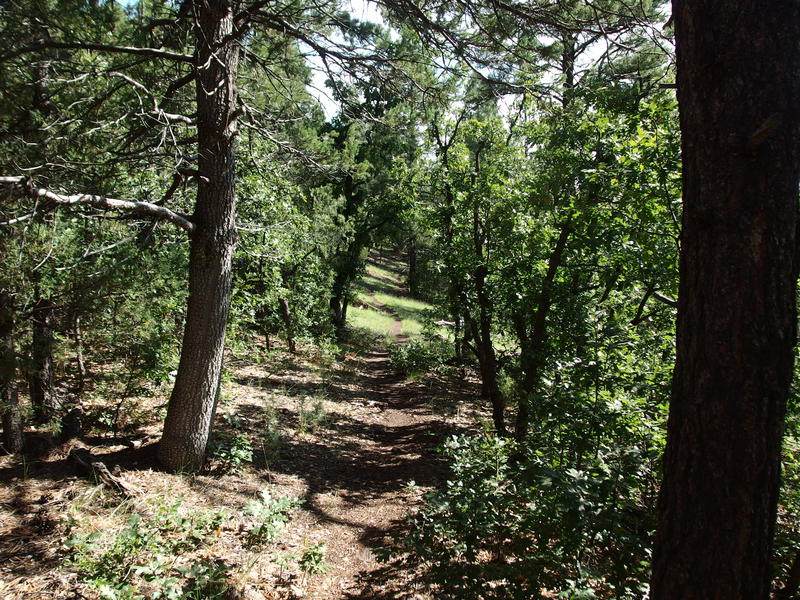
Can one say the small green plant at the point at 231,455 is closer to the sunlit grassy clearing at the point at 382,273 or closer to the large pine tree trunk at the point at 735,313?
the large pine tree trunk at the point at 735,313

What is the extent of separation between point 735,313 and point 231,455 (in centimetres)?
568

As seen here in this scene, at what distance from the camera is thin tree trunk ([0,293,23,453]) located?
4227mm

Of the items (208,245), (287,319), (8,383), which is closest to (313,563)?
(208,245)

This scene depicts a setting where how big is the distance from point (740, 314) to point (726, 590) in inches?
45.2

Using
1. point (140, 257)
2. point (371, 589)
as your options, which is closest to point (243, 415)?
point (140, 257)

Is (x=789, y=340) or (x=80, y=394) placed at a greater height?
(x=789, y=340)

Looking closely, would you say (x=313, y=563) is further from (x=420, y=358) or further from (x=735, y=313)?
(x=420, y=358)

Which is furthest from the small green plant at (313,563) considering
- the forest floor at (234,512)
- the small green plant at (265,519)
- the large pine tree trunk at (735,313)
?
the large pine tree trunk at (735,313)

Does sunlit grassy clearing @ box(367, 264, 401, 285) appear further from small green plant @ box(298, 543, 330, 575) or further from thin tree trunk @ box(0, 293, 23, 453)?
small green plant @ box(298, 543, 330, 575)

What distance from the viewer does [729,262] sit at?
182 cm

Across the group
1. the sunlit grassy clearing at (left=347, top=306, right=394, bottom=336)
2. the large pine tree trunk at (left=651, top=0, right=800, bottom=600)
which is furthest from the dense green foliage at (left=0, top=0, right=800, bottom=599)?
the sunlit grassy clearing at (left=347, top=306, right=394, bottom=336)

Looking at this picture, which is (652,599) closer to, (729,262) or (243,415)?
(729,262)

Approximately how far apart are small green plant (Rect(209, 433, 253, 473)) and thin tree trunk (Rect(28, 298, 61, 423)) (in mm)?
1978

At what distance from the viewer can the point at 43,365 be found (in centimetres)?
505
